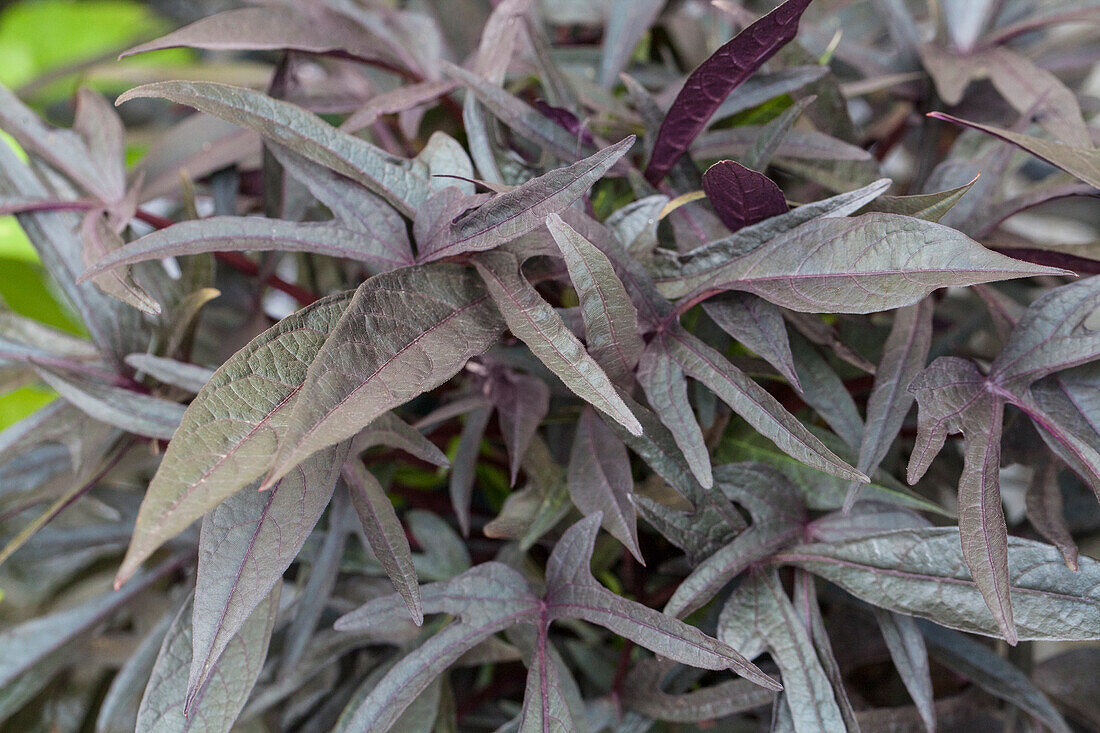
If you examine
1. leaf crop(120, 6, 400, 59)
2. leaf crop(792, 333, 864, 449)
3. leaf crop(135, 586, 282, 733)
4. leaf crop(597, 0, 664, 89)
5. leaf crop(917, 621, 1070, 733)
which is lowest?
leaf crop(135, 586, 282, 733)

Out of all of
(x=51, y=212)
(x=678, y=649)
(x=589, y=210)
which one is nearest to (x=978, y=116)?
(x=589, y=210)

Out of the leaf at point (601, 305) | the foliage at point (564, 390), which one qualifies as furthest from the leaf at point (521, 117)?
the leaf at point (601, 305)

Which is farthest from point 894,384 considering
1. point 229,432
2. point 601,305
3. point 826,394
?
point 229,432

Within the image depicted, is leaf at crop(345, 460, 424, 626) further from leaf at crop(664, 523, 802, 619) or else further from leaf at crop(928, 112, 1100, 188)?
leaf at crop(928, 112, 1100, 188)

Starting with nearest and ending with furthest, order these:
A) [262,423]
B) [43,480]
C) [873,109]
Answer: [262,423]
[43,480]
[873,109]

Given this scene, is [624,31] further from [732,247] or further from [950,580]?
[950,580]

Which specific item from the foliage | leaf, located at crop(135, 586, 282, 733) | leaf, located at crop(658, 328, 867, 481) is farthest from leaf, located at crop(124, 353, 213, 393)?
leaf, located at crop(658, 328, 867, 481)

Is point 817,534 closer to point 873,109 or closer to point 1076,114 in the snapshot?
point 1076,114
